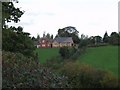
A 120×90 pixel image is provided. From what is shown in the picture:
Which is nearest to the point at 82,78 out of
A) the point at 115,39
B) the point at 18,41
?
the point at 18,41

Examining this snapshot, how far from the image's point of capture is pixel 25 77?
6.26m

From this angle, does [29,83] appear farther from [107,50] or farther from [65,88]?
[107,50]

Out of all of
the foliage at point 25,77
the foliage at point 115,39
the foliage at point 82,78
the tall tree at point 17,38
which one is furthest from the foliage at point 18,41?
the foliage at point 25,77

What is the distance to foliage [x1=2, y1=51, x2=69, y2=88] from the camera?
239 inches

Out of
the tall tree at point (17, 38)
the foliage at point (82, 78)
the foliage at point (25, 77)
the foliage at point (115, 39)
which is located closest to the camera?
the foliage at point (25, 77)

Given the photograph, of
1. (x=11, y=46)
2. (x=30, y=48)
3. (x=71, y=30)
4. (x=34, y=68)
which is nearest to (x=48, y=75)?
(x=34, y=68)

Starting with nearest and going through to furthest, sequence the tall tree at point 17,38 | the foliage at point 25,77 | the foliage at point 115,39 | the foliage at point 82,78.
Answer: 1. the foliage at point 25,77
2. the foliage at point 82,78
3. the tall tree at point 17,38
4. the foliage at point 115,39

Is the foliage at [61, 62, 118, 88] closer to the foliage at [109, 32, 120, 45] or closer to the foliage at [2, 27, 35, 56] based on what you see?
the foliage at [2, 27, 35, 56]

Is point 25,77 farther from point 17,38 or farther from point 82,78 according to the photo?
point 17,38

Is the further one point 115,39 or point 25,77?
point 115,39

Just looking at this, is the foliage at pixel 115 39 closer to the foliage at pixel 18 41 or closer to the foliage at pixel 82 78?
the foliage at pixel 18 41

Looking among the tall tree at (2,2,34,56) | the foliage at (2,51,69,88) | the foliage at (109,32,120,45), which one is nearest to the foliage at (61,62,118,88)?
the foliage at (2,51,69,88)

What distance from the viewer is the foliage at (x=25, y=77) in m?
6.07

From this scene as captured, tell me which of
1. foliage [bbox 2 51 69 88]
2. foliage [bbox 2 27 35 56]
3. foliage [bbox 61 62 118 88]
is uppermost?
foliage [bbox 2 27 35 56]
